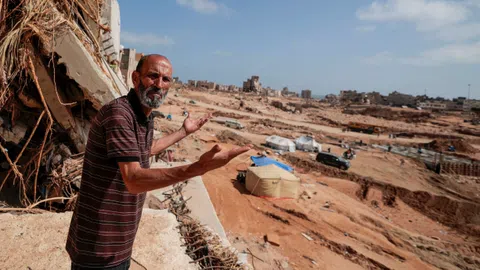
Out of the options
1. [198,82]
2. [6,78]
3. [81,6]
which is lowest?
[6,78]

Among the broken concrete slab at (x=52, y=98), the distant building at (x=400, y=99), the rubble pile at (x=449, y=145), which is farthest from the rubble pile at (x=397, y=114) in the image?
the broken concrete slab at (x=52, y=98)

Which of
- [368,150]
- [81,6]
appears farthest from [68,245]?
[368,150]

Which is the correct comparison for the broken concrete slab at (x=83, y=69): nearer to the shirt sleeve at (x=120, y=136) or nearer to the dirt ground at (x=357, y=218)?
the shirt sleeve at (x=120, y=136)

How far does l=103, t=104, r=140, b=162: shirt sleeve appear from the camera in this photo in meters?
1.30

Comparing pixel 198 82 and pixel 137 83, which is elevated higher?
pixel 198 82

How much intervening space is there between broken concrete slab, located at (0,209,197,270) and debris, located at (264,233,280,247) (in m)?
4.99

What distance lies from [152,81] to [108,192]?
613mm

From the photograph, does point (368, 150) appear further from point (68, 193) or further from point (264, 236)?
point (68, 193)

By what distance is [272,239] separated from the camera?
7934 millimetres

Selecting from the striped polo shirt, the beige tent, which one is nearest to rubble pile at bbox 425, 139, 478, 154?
the beige tent

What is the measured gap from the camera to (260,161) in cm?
1372

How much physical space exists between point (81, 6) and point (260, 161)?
10.7m

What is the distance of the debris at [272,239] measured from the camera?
7.81 metres

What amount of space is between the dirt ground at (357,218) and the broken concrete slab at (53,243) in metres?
3.68
